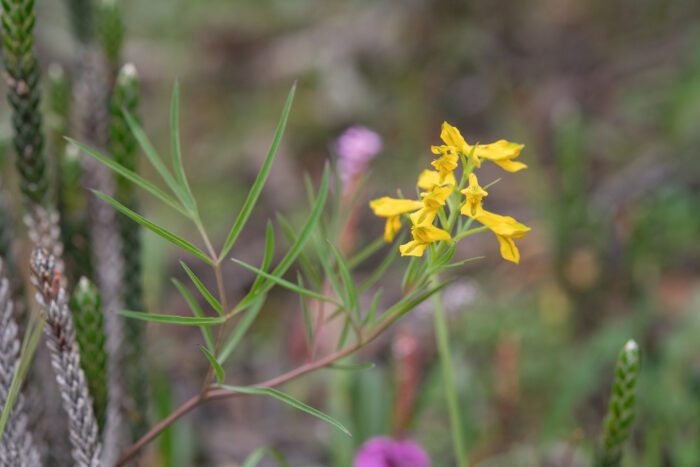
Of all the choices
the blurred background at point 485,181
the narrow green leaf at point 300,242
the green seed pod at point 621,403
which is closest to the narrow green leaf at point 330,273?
the narrow green leaf at point 300,242

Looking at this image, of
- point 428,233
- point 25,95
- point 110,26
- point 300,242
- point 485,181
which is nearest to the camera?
point 428,233

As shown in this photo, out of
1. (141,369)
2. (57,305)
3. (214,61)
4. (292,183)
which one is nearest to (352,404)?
(141,369)

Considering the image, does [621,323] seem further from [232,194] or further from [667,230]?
[232,194]

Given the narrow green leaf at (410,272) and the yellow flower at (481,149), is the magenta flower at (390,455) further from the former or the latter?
the yellow flower at (481,149)

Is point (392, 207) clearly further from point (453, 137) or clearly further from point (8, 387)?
point (8, 387)

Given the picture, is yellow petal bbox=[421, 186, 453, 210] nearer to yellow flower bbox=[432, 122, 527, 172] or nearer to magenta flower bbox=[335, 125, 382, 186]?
yellow flower bbox=[432, 122, 527, 172]

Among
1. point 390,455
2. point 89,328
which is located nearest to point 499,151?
point 89,328

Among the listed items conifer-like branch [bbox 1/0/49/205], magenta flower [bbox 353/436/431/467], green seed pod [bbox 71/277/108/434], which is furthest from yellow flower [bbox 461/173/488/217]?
magenta flower [bbox 353/436/431/467]
